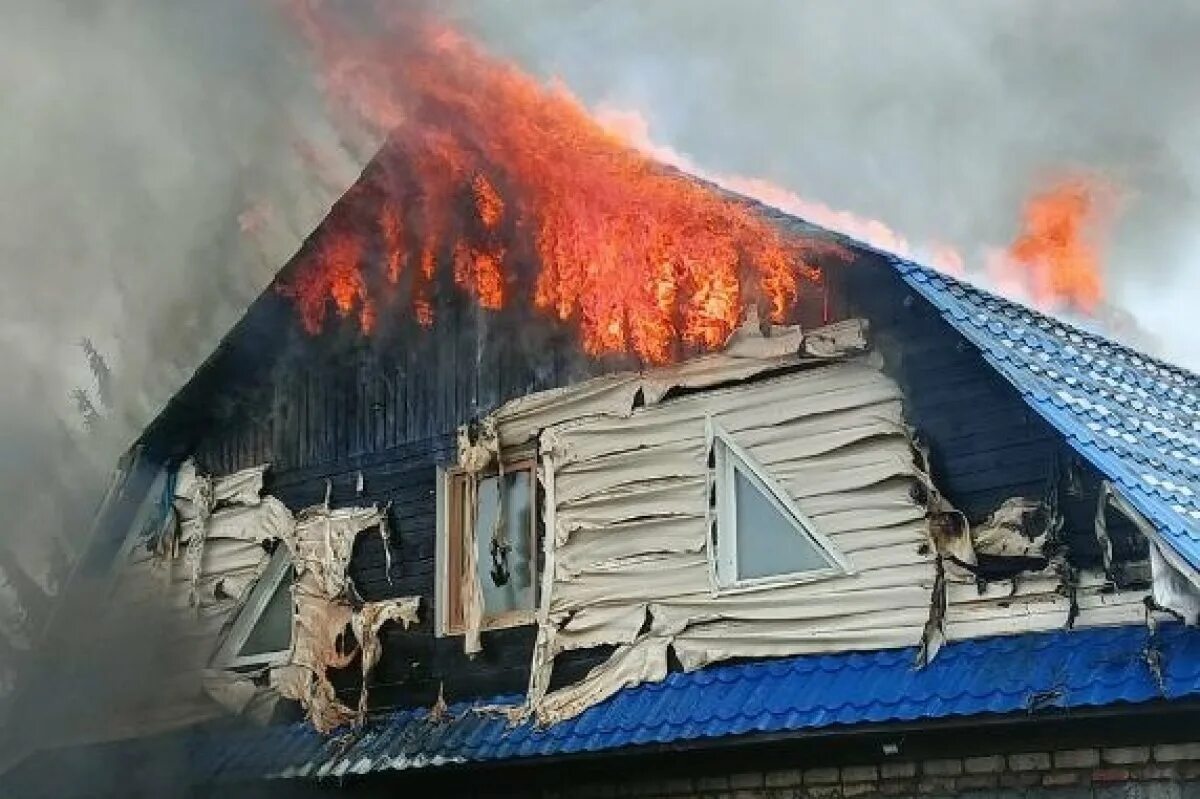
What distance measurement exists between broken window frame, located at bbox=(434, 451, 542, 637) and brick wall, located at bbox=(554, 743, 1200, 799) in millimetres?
1925

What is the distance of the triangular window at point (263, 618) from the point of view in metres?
13.3

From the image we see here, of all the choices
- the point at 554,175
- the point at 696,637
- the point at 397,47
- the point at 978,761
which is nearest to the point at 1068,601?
the point at 978,761

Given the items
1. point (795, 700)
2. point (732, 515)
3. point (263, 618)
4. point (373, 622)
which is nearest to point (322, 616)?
point (373, 622)

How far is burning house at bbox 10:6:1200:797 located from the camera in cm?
901

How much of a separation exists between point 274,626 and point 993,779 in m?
6.51

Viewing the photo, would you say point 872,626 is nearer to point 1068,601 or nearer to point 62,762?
point 1068,601

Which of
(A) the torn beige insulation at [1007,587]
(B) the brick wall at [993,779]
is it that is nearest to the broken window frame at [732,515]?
(A) the torn beige insulation at [1007,587]

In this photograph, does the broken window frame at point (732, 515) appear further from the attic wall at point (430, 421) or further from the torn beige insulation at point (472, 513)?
the torn beige insulation at point (472, 513)

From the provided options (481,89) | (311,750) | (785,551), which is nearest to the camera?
(785,551)

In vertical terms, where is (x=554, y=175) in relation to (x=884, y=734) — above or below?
above

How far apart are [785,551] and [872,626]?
888 millimetres

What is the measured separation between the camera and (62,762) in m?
13.6

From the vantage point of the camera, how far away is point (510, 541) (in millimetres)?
12000

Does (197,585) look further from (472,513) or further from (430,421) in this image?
(472,513)
